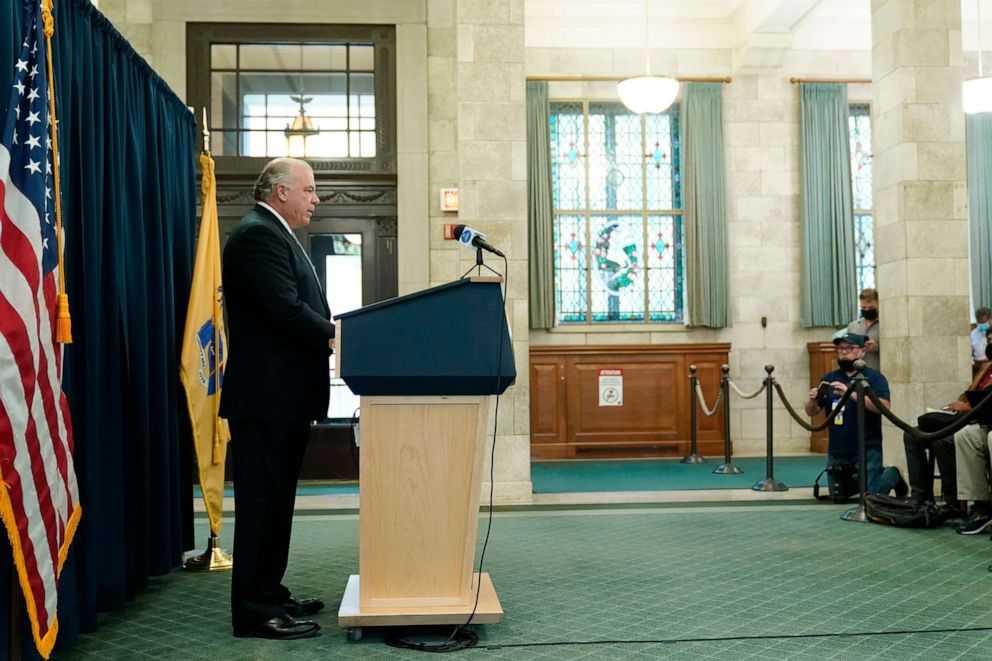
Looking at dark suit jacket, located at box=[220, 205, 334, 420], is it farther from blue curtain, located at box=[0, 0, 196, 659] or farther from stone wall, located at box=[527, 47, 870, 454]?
stone wall, located at box=[527, 47, 870, 454]

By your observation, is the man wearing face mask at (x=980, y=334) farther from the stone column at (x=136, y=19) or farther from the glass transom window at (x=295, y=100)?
the stone column at (x=136, y=19)

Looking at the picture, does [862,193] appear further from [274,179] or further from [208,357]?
[274,179]

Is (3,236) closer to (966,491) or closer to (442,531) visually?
(442,531)

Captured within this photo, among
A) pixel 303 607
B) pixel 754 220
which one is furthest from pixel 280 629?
pixel 754 220

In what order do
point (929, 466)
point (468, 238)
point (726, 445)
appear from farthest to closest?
point (726, 445)
point (929, 466)
point (468, 238)

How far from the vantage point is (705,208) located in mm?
11883

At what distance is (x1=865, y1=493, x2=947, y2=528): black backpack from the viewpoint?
6.25 m

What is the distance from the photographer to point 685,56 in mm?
12148

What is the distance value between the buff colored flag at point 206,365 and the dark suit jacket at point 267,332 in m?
1.27

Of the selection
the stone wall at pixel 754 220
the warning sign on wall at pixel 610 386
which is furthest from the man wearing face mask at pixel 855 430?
the stone wall at pixel 754 220

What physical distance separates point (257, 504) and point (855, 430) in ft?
17.3

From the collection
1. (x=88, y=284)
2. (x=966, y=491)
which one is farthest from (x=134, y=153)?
(x=966, y=491)

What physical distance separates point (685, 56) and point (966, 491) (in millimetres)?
7350

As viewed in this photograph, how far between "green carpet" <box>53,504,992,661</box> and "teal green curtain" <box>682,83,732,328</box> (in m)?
5.55
